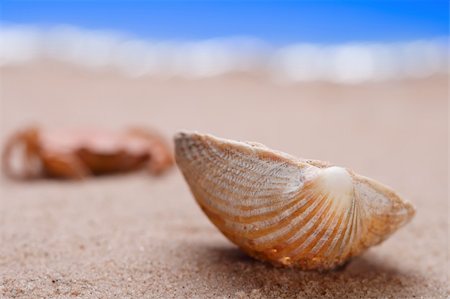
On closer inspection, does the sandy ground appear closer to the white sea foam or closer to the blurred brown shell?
the blurred brown shell

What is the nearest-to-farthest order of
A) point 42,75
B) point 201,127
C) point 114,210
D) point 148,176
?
1. point 114,210
2. point 148,176
3. point 201,127
4. point 42,75

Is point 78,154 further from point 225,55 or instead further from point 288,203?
point 225,55

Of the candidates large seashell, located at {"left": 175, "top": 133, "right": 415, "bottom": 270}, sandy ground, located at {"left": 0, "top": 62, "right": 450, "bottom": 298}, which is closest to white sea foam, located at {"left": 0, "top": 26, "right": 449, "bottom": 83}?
sandy ground, located at {"left": 0, "top": 62, "right": 450, "bottom": 298}

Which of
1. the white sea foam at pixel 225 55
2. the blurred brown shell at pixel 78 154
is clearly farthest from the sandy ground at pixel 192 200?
the white sea foam at pixel 225 55

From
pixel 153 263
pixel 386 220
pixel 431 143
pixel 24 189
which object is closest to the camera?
pixel 386 220

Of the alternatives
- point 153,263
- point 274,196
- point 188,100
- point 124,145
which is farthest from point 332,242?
point 188,100

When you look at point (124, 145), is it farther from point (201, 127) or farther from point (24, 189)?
point (201, 127)

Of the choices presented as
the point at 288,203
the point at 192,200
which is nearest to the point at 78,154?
the point at 192,200
